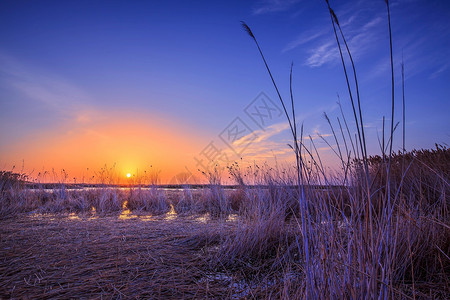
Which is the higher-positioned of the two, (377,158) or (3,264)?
(377,158)

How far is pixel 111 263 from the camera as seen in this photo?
8.03 feet

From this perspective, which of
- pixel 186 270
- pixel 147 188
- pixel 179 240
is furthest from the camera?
pixel 147 188

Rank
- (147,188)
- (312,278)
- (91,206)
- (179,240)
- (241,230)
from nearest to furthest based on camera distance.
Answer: (312,278)
(241,230)
(179,240)
(91,206)
(147,188)

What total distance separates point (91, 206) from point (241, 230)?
22.1 feet

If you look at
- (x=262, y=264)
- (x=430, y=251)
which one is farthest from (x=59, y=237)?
(x=430, y=251)

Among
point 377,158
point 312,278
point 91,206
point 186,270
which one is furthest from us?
point 377,158

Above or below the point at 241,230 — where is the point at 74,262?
below

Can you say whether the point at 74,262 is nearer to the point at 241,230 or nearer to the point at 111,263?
the point at 111,263

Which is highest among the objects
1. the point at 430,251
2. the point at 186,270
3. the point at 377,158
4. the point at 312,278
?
the point at 377,158

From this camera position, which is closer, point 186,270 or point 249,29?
point 249,29

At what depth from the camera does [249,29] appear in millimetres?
1209

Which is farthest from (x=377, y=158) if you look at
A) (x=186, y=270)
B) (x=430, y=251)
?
(x=186, y=270)

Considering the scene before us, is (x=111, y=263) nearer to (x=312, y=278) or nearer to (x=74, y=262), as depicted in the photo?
(x=74, y=262)

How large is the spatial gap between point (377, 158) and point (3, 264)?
379 inches
